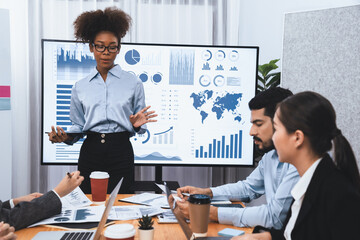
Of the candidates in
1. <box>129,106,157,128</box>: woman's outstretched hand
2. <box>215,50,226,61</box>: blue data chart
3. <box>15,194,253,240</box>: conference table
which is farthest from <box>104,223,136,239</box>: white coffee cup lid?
<box>215,50,226,61</box>: blue data chart

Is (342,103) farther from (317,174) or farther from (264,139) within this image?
(317,174)

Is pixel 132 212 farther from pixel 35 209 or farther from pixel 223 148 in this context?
pixel 223 148

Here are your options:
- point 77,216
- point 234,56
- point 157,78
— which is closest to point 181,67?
point 157,78

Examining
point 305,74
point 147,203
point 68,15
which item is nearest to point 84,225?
point 147,203

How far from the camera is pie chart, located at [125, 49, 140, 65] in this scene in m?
3.11

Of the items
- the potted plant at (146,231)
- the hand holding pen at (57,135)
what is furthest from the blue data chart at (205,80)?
the potted plant at (146,231)

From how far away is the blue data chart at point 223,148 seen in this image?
321 centimetres

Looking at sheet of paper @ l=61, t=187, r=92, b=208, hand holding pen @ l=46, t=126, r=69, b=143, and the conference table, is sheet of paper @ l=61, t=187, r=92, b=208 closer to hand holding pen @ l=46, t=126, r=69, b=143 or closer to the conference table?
the conference table

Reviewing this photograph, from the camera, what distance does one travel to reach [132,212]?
4.87 feet

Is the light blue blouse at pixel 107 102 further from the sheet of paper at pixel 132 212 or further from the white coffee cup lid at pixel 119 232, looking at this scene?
the white coffee cup lid at pixel 119 232

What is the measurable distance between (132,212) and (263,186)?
66cm

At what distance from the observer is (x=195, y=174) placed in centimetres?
→ 367

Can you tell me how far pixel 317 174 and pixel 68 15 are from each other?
303 cm

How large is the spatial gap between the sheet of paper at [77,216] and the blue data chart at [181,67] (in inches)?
71.1
